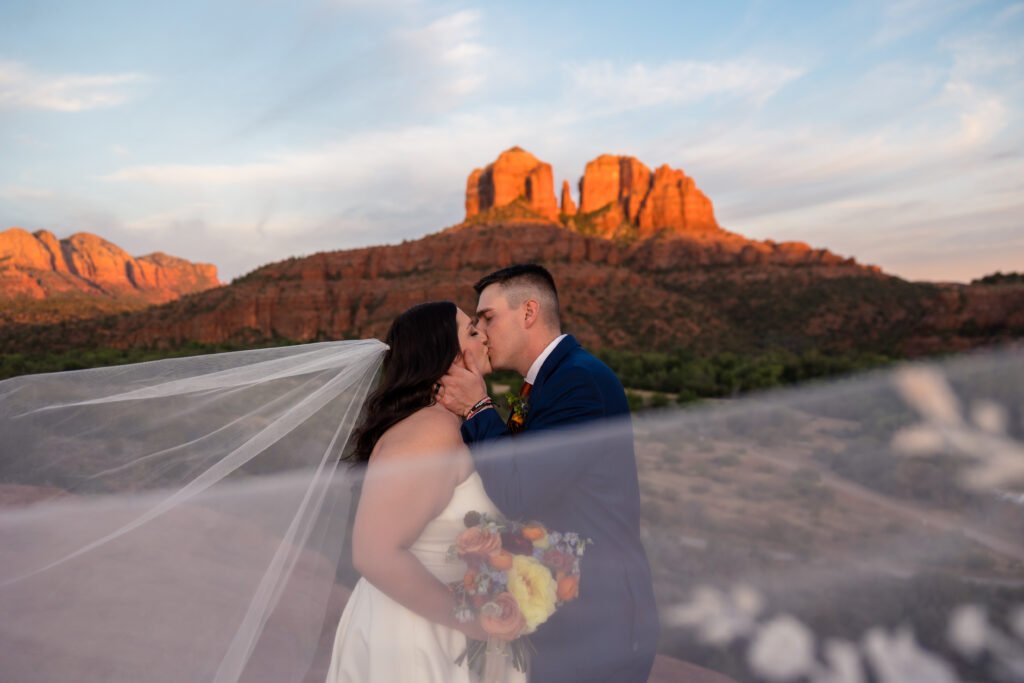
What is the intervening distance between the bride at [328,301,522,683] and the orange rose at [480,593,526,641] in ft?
0.50

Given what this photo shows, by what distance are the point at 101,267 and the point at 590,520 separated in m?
177

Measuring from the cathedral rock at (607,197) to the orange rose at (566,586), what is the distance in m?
95.6

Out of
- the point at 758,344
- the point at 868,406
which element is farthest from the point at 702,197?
the point at 868,406

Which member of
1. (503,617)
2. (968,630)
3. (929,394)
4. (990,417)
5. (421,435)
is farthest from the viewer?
(929,394)

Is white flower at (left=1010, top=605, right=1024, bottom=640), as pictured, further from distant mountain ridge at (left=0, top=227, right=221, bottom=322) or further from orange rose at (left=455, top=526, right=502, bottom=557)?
distant mountain ridge at (left=0, top=227, right=221, bottom=322)

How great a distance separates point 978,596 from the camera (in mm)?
7629

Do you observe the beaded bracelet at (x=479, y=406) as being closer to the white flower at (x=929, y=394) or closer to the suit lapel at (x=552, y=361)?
the suit lapel at (x=552, y=361)

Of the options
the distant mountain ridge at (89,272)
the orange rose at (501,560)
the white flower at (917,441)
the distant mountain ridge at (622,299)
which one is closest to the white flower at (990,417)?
the white flower at (917,441)

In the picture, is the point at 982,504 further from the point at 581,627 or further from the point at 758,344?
the point at 758,344

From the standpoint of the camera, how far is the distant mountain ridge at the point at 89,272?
3056 inches

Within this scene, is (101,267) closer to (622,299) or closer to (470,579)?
(622,299)

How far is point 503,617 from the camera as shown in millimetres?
2062

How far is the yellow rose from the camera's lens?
6.76 ft

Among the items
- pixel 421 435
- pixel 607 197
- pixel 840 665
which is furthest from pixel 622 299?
pixel 607 197
